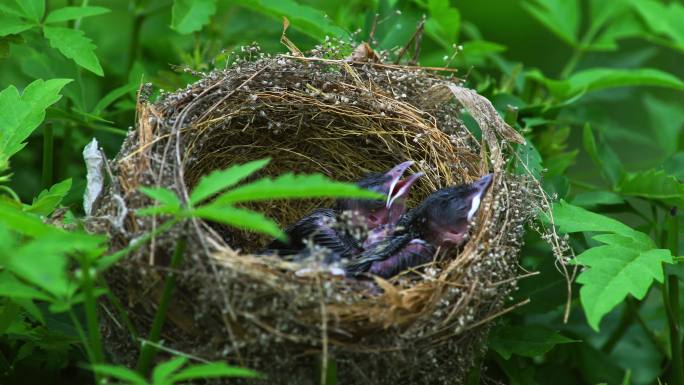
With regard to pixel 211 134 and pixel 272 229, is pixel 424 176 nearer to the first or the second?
pixel 211 134

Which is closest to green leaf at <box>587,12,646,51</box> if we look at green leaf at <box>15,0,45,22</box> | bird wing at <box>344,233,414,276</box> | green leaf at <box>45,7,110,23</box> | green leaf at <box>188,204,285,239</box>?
bird wing at <box>344,233,414,276</box>

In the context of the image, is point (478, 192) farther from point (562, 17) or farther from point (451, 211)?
point (562, 17)

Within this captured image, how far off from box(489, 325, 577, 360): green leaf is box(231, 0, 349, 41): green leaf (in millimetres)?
1050

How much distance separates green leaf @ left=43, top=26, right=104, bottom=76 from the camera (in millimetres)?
2369

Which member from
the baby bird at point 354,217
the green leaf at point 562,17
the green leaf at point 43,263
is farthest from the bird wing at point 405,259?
the green leaf at point 562,17

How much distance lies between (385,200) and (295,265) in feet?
2.88

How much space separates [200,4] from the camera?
2.66m

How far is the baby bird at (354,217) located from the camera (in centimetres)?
266

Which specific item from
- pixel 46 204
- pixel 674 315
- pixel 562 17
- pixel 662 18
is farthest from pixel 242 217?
pixel 662 18

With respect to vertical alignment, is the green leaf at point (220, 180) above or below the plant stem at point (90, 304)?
above

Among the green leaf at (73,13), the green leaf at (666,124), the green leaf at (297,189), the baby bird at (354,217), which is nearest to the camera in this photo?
the green leaf at (297,189)

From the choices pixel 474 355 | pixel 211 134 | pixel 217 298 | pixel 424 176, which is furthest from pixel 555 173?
pixel 217 298

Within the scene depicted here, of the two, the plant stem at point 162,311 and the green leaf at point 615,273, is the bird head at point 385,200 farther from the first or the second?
the plant stem at point 162,311

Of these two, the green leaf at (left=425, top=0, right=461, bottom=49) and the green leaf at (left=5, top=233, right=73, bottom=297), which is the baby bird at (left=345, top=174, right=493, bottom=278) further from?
the green leaf at (left=5, top=233, right=73, bottom=297)
